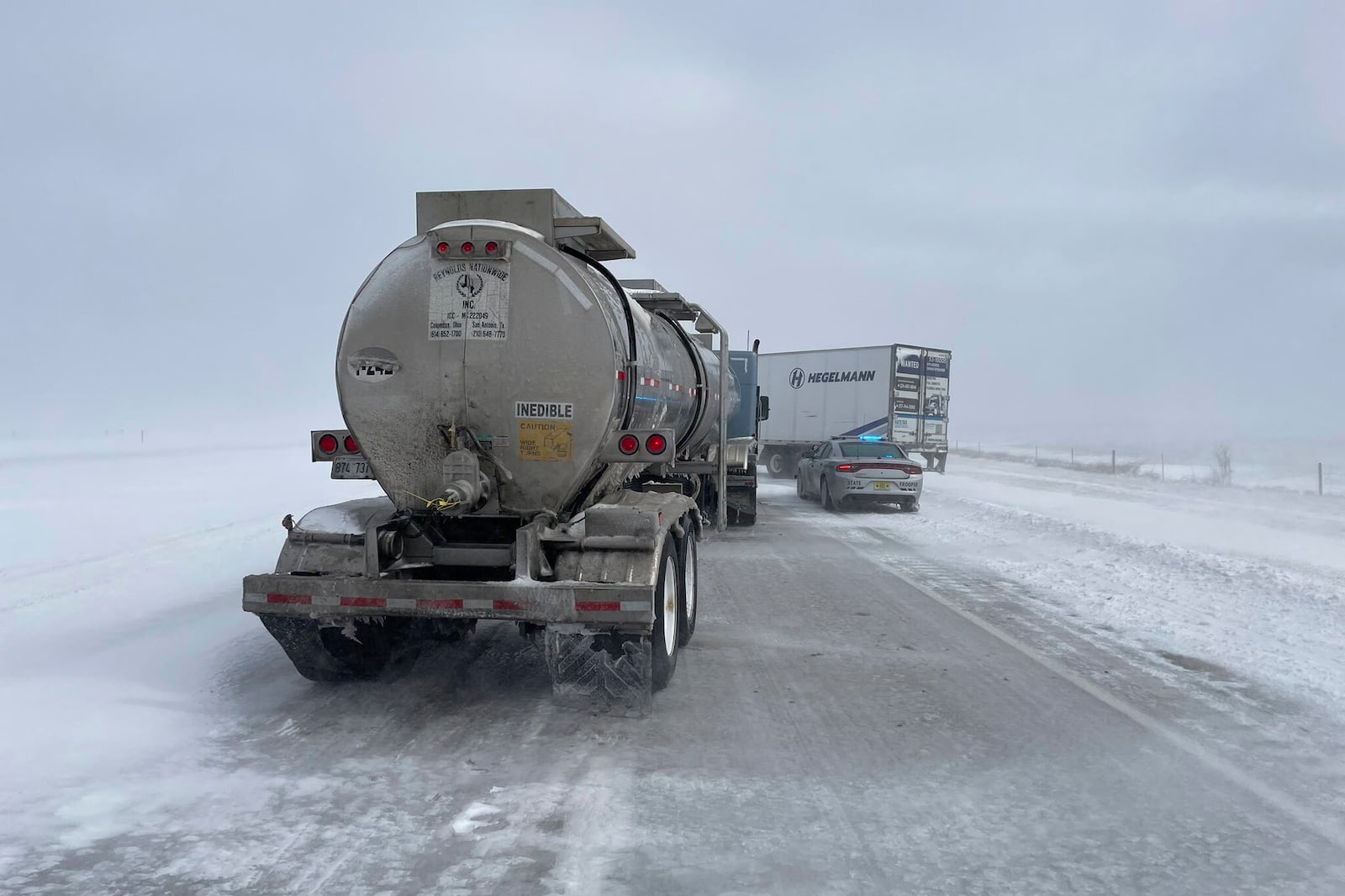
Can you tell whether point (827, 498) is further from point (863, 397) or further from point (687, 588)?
point (687, 588)

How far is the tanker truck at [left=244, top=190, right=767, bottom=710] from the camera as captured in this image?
543 centimetres

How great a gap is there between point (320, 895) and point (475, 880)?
563 mm

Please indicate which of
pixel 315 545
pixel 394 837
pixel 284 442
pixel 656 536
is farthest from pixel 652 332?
pixel 284 442

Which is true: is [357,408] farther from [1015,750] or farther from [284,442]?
[284,442]

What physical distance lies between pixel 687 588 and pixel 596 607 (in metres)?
2.12

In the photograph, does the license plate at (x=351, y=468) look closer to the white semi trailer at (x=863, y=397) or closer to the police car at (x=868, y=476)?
the police car at (x=868, y=476)

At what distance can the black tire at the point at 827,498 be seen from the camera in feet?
64.2

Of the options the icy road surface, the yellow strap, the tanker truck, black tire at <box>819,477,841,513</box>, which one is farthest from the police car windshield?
the yellow strap

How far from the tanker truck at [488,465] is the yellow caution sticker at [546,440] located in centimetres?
1

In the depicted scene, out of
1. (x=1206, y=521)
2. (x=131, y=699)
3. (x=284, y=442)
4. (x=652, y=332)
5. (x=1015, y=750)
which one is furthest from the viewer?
(x=284, y=442)

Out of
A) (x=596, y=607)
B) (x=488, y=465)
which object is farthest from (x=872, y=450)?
(x=596, y=607)

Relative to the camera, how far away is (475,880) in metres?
3.48

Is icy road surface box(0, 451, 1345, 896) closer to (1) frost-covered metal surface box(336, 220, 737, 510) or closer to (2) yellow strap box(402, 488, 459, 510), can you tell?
(2) yellow strap box(402, 488, 459, 510)

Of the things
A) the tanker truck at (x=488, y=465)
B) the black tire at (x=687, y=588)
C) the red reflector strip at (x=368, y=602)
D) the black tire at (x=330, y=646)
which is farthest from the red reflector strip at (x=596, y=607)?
the black tire at (x=687, y=588)
